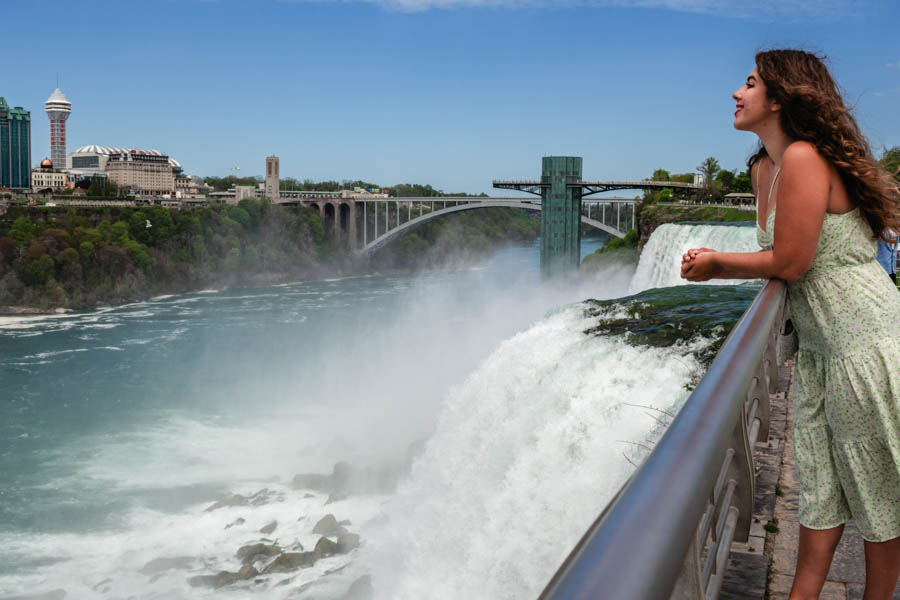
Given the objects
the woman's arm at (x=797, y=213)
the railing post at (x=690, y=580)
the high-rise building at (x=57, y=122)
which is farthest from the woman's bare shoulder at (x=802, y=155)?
the high-rise building at (x=57, y=122)

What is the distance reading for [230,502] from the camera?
479 inches

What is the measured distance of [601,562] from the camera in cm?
49

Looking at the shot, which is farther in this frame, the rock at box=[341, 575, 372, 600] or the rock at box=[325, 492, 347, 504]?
the rock at box=[325, 492, 347, 504]

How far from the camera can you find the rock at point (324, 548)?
10.1 meters

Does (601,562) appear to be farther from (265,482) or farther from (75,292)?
(75,292)

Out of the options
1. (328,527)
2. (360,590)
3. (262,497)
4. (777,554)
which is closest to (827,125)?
(777,554)

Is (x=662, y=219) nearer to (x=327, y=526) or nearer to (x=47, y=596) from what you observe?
(x=327, y=526)

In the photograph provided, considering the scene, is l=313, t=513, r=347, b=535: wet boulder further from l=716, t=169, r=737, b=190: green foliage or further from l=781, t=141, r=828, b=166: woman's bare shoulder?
l=716, t=169, r=737, b=190: green foliage

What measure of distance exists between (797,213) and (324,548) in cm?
977

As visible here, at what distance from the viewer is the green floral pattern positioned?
4.44 feet

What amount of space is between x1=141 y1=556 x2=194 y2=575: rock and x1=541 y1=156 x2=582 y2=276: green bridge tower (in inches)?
900

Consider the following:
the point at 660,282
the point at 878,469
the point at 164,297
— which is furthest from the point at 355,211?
the point at 878,469

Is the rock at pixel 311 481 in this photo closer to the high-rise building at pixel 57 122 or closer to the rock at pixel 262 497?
the rock at pixel 262 497

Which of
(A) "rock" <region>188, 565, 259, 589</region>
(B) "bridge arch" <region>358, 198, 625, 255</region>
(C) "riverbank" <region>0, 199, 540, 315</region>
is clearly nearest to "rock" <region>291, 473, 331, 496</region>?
(A) "rock" <region>188, 565, 259, 589</region>
